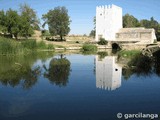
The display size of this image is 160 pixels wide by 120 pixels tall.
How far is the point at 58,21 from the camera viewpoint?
66875mm

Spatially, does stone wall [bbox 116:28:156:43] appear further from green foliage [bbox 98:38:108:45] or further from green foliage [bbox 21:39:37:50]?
green foliage [bbox 21:39:37:50]

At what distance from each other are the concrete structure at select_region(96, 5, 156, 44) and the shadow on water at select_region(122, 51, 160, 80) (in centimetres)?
3557

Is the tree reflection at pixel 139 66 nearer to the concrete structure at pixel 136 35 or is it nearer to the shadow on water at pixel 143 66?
the shadow on water at pixel 143 66

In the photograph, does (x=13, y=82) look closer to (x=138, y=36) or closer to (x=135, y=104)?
(x=135, y=104)

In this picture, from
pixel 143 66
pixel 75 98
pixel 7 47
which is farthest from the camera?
pixel 7 47

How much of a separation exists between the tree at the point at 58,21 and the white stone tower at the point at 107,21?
8933 millimetres

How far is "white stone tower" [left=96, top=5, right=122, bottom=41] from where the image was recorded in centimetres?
6109

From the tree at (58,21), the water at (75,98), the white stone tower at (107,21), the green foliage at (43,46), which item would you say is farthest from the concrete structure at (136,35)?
the water at (75,98)

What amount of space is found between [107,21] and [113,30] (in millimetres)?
2568

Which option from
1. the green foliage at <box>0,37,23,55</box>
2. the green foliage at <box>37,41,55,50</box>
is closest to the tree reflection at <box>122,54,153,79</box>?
the green foliage at <box>0,37,23,55</box>

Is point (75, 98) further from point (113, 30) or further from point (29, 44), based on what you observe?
point (113, 30)

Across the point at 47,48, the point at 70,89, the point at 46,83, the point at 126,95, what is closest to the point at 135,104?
the point at 126,95

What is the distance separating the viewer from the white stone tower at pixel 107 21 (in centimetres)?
6109

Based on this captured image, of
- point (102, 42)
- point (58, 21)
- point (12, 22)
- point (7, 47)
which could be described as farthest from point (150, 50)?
point (58, 21)
